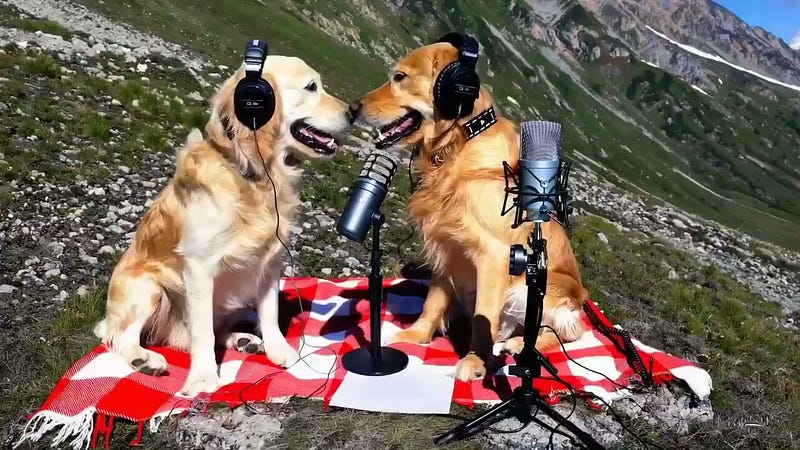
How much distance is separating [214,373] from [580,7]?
20394 cm

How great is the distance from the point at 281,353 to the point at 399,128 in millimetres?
2214

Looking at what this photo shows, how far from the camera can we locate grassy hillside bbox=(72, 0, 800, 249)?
122 feet

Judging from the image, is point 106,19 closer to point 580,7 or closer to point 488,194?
point 488,194

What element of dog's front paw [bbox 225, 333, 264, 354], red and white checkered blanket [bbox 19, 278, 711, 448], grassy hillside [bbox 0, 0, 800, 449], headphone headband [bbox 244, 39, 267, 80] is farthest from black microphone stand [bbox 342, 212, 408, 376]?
headphone headband [bbox 244, 39, 267, 80]

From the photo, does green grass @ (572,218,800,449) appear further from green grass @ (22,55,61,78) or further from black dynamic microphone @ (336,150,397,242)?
green grass @ (22,55,61,78)

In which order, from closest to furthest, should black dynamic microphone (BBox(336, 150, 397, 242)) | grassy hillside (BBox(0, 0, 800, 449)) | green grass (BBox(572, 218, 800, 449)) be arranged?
black dynamic microphone (BBox(336, 150, 397, 242)), grassy hillside (BBox(0, 0, 800, 449)), green grass (BBox(572, 218, 800, 449))

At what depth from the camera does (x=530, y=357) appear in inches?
163

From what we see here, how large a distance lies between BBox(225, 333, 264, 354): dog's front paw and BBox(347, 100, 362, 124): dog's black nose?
2124mm

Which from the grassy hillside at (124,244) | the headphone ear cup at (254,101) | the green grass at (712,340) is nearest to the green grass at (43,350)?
the grassy hillside at (124,244)

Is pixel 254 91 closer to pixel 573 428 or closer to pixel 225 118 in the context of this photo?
pixel 225 118

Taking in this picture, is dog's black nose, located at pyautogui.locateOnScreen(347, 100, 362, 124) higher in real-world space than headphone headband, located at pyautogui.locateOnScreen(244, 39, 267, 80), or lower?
lower

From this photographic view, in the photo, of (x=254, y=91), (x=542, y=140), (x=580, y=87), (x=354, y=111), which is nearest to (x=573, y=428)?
(x=542, y=140)

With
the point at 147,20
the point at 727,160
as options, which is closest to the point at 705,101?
the point at 727,160

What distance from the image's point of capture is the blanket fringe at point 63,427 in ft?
13.8
